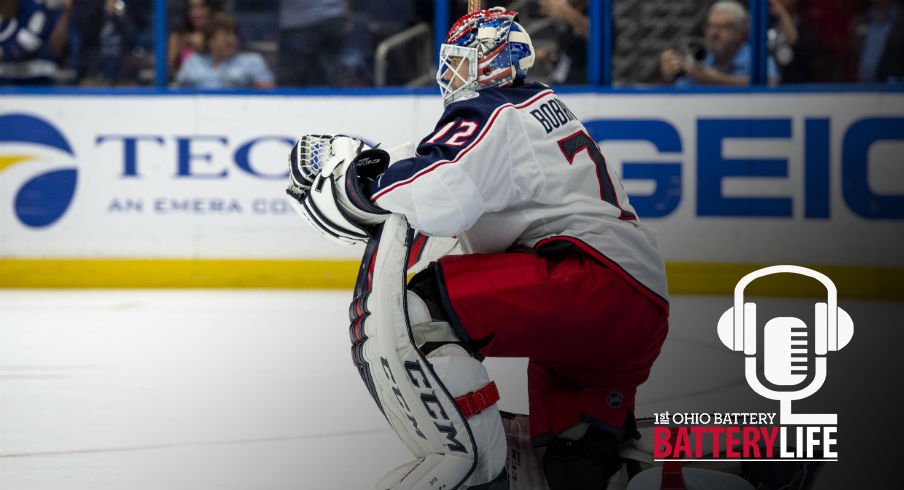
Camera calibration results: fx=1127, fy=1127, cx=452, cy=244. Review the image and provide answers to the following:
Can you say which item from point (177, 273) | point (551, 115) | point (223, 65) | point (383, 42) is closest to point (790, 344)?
point (551, 115)

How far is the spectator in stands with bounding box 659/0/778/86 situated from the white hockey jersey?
3235 millimetres

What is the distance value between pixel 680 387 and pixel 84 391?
1.74m

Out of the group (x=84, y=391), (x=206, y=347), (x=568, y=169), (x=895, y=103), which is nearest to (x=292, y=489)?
(x=568, y=169)

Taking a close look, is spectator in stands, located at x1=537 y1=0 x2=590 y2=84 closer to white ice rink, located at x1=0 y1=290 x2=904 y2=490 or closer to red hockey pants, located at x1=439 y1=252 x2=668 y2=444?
white ice rink, located at x1=0 y1=290 x2=904 y2=490

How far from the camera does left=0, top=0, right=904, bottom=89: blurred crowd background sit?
17.6ft

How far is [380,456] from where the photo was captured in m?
2.54

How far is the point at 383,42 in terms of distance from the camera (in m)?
5.64

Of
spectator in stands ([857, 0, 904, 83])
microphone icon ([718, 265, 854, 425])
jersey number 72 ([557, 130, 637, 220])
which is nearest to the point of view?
jersey number 72 ([557, 130, 637, 220])

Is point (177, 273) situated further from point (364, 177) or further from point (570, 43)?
point (364, 177)

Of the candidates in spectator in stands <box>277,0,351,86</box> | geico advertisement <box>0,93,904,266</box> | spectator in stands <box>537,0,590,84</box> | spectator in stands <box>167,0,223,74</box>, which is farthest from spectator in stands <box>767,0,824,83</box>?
spectator in stands <box>167,0,223,74</box>

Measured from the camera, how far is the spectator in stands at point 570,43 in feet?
17.9

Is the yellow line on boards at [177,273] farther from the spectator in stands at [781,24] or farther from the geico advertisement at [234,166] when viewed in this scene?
the spectator in stands at [781,24]

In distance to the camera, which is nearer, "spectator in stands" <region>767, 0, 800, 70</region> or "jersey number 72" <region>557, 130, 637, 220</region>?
"jersey number 72" <region>557, 130, 637, 220</region>

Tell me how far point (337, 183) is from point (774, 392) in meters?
1.65
